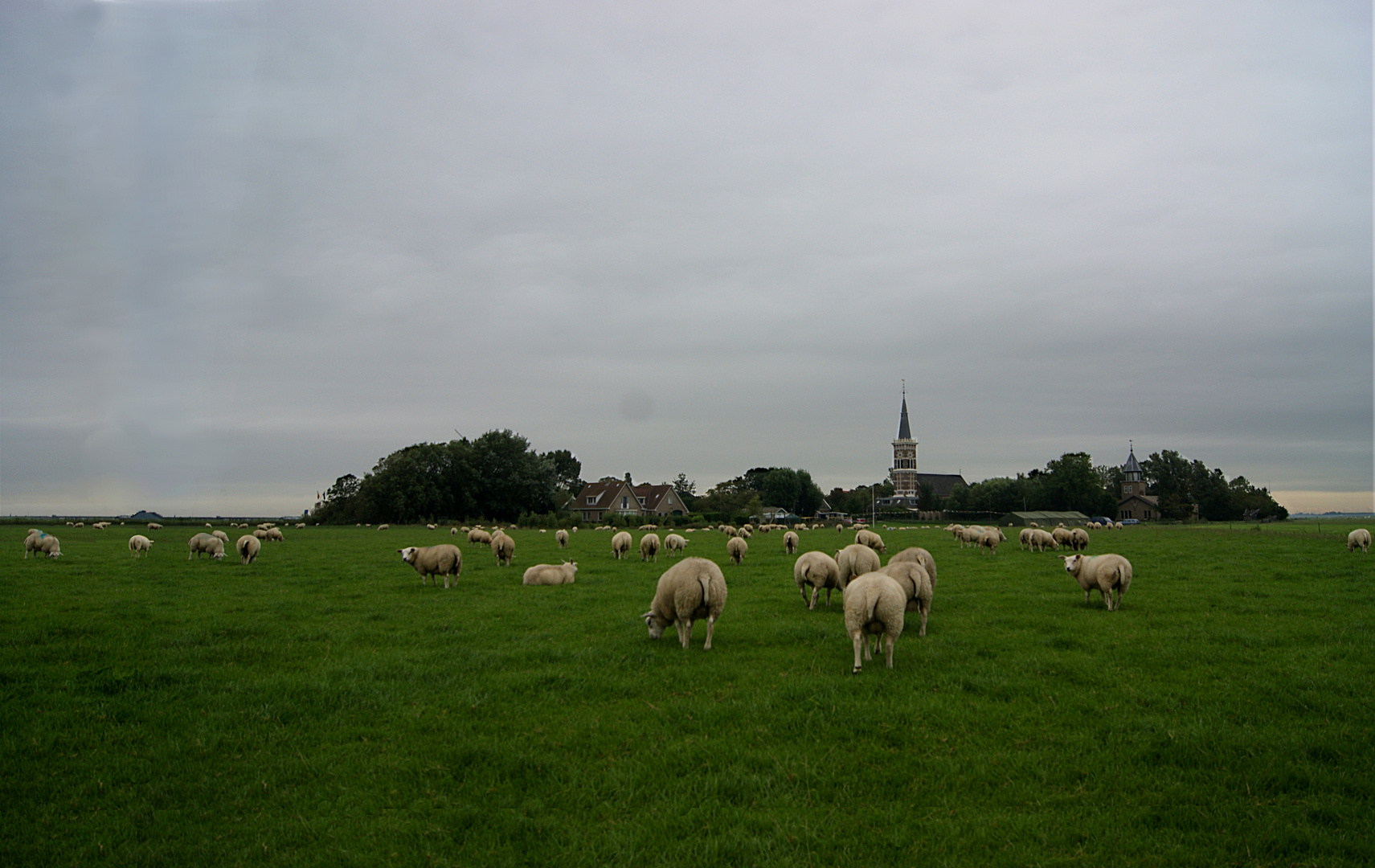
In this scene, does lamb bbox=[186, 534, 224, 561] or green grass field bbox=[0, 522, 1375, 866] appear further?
lamb bbox=[186, 534, 224, 561]

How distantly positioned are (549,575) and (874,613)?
1258 cm

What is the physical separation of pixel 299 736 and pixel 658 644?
5.59m

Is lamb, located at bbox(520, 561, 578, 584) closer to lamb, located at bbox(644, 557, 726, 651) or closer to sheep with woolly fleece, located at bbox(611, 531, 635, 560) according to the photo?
sheep with woolly fleece, located at bbox(611, 531, 635, 560)

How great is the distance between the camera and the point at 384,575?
75.4ft

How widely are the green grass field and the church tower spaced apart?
170046mm

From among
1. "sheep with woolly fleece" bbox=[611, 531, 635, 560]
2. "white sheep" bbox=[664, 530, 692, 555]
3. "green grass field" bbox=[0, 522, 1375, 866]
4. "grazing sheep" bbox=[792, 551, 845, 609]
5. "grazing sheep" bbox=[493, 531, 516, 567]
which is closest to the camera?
"green grass field" bbox=[0, 522, 1375, 866]

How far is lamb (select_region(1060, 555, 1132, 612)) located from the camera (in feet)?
50.2

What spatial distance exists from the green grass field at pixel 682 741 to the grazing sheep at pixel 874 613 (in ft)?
1.71

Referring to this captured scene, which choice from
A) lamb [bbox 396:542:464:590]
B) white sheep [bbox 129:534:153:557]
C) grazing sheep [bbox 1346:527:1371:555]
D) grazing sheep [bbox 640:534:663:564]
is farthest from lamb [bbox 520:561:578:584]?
grazing sheep [bbox 1346:527:1371:555]

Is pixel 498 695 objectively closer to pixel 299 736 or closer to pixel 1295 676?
pixel 299 736

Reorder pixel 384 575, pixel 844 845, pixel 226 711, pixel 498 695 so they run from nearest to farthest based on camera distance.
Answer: pixel 844 845
pixel 226 711
pixel 498 695
pixel 384 575

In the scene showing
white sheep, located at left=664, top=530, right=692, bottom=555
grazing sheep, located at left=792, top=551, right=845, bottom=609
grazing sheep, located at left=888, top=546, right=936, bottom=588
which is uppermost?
grazing sheep, located at left=888, top=546, right=936, bottom=588

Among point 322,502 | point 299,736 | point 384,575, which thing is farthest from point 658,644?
point 322,502

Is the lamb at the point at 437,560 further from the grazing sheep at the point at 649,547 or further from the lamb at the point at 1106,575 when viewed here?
the lamb at the point at 1106,575
